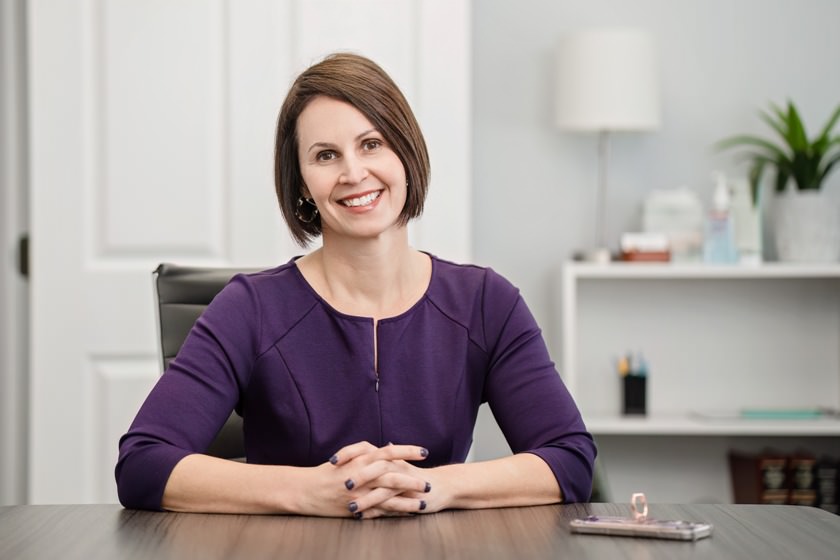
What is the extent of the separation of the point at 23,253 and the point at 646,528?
2.45m

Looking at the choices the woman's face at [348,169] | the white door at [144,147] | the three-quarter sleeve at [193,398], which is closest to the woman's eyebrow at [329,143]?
the woman's face at [348,169]

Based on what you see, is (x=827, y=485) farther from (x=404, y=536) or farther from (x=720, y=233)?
(x=404, y=536)

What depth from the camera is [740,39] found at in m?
3.36

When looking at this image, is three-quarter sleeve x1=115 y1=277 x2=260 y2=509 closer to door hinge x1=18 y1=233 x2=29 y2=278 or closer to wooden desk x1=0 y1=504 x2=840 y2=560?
wooden desk x1=0 y1=504 x2=840 y2=560

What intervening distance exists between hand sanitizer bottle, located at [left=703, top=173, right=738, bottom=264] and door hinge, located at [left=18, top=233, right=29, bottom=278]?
6.20 ft

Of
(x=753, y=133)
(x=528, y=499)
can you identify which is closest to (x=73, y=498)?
(x=528, y=499)

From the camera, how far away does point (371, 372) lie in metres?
1.62

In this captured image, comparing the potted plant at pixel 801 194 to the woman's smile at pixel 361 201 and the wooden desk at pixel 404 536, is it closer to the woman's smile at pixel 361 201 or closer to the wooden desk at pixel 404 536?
the woman's smile at pixel 361 201

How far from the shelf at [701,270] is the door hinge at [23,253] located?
1.50m

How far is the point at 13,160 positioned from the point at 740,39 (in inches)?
84.5

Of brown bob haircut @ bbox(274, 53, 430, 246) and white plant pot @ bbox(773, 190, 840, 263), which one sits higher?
brown bob haircut @ bbox(274, 53, 430, 246)

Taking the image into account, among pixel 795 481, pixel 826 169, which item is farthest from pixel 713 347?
pixel 826 169

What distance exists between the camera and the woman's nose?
160 cm

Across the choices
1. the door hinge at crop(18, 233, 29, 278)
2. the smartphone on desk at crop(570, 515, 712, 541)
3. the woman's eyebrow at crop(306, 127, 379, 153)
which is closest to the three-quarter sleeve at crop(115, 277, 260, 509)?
the woman's eyebrow at crop(306, 127, 379, 153)
